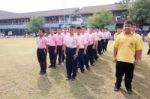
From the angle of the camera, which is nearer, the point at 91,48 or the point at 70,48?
the point at 70,48

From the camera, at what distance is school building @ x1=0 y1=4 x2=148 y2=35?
6143 centimetres

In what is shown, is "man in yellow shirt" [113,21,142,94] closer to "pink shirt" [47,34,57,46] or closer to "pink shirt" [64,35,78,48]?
"pink shirt" [64,35,78,48]

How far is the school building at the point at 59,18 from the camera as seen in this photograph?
202 ft

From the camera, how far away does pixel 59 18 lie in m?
73.2

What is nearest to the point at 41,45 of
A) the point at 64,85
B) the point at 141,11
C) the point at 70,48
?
the point at 70,48

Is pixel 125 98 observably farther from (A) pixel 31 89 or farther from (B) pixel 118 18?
Result: (B) pixel 118 18

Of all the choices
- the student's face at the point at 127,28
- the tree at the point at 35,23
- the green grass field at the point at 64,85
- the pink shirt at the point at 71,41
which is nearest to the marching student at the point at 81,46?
the pink shirt at the point at 71,41

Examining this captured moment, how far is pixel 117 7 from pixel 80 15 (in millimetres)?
11274

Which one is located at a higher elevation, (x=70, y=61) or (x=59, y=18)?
(x=59, y=18)

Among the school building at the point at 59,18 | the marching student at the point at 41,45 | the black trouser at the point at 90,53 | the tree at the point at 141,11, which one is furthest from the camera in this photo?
the school building at the point at 59,18

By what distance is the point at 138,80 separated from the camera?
10.3 m

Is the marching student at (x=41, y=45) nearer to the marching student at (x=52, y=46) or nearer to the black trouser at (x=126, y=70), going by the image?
the marching student at (x=52, y=46)

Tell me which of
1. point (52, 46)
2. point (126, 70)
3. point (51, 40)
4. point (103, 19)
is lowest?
point (126, 70)

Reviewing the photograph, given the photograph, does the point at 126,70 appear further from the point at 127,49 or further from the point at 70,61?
the point at 70,61
